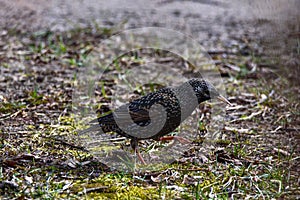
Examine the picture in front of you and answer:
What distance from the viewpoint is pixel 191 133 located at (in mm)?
6586

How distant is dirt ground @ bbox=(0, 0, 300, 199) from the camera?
4922mm

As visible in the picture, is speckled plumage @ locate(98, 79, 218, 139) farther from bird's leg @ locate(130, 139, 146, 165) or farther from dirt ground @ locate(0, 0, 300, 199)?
dirt ground @ locate(0, 0, 300, 199)

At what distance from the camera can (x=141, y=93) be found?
25.8 ft

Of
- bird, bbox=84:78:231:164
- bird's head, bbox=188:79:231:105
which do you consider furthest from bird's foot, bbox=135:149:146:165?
bird's head, bbox=188:79:231:105

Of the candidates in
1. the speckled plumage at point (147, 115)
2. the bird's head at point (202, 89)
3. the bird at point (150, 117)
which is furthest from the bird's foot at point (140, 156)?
the bird's head at point (202, 89)

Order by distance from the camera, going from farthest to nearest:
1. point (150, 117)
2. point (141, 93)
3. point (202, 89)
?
point (141, 93) → point (202, 89) → point (150, 117)

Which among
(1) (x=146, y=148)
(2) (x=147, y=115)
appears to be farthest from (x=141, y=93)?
(2) (x=147, y=115)

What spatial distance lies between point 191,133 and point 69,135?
1.65 metres

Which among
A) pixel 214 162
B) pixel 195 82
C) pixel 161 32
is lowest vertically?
pixel 214 162

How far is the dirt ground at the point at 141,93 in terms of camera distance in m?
4.92

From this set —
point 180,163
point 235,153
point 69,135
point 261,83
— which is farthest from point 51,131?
point 261,83

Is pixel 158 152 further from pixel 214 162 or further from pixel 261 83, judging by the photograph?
pixel 261 83

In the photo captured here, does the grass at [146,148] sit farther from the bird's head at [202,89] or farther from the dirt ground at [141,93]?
the bird's head at [202,89]

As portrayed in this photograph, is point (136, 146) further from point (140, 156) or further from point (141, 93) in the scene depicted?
point (141, 93)
